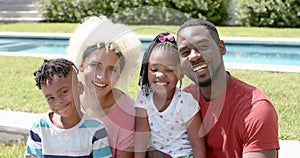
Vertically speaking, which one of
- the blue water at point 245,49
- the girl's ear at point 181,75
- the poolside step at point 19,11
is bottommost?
the girl's ear at point 181,75

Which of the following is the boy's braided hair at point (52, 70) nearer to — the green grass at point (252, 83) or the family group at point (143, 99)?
the family group at point (143, 99)

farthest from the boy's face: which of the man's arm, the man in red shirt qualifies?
the man's arm

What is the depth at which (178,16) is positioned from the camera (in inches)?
106

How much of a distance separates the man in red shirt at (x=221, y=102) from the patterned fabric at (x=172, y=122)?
9 centimetres

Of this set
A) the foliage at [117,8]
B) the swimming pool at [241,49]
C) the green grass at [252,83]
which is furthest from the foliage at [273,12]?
the green grass at [252,83]

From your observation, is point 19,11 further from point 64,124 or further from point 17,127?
point 64,124

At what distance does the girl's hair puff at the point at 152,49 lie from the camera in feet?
8.42

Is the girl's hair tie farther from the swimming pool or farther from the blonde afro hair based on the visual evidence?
the swimming pool

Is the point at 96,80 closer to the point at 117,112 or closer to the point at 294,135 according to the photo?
the point at 117,112

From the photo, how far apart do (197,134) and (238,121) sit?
269mm

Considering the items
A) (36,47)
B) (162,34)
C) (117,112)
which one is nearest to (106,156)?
(117,112)

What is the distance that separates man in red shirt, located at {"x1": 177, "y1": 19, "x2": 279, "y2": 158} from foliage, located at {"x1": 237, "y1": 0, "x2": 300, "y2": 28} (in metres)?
10.5

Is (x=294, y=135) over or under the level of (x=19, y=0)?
under

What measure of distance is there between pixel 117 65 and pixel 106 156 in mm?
502
